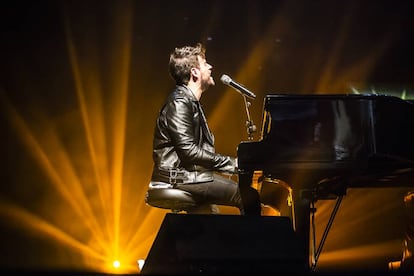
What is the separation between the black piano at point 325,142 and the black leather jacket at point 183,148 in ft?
1.07

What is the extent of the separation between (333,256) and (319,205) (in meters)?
0.47

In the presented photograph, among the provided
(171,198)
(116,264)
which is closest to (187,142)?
(171,198)

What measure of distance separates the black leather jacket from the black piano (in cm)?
33

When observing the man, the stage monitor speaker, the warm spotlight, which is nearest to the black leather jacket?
the man

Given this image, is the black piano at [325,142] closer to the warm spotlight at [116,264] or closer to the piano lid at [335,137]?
the piano lid at [335,137]

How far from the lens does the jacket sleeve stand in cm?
335

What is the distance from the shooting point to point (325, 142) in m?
3.00

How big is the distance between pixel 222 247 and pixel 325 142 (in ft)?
2.50

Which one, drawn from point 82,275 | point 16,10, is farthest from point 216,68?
point 82,275

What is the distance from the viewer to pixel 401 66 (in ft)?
17.6

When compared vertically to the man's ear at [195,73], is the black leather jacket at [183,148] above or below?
below

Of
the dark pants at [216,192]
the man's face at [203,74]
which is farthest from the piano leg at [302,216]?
the man's face at [203,74]

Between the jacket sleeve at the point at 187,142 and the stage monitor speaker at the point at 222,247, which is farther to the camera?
the jacket sleeve at the point at 187,142

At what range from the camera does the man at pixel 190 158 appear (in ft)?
11.0
